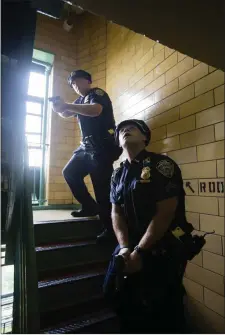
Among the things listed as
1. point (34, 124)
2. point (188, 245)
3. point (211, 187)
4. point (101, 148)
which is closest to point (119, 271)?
point (188, 245)

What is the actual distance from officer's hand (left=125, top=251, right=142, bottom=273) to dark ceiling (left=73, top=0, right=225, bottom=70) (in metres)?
1.20

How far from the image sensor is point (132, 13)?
0.89 meters

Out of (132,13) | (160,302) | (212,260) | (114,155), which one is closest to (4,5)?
(132,13)

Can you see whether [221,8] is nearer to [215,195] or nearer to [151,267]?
[215,195]

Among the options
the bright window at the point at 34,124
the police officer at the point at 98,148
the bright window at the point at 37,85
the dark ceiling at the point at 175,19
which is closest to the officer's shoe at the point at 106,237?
the police officer at the point at 98,148

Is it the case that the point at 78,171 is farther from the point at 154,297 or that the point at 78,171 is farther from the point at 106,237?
the point at 154,297

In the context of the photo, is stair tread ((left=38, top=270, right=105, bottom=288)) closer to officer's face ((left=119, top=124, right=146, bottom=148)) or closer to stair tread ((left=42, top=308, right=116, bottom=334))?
stair tread ((left=42, top=308, right=116, bottom=334))

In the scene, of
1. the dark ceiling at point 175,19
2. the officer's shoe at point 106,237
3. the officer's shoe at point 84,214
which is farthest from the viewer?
the officer's shoe at point 84,214

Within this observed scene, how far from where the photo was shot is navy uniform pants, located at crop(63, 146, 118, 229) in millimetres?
1912

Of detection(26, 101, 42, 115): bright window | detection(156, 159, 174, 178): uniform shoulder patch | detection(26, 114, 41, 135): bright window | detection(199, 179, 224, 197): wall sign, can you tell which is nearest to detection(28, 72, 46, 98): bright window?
detection(26, 101, 42, 115): bright window

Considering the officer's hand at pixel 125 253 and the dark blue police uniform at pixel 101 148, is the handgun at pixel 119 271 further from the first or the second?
the dark blue police uniform at pixel 101 148

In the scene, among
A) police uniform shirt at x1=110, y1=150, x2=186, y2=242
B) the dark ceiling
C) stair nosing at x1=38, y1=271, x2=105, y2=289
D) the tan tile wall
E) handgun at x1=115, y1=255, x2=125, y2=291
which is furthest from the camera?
stair nosing at x1=38, y1=271, x2=105, y2=289

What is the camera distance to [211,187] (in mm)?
1420

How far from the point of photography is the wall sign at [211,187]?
135cm
